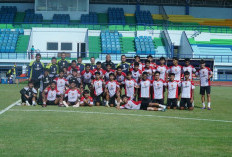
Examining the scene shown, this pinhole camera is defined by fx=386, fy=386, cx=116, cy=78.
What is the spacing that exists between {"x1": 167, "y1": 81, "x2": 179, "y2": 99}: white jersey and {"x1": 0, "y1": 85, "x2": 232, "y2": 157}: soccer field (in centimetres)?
181

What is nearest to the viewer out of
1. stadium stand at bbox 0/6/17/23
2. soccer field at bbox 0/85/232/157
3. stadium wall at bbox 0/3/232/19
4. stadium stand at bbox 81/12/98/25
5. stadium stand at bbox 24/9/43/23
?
soccer field at bbox 0/85/232/157

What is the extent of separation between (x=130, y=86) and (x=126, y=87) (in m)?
0.15

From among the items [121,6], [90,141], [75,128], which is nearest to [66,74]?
[75,128]

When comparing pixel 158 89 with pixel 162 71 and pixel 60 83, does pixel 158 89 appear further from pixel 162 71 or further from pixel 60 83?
pixel 60 83

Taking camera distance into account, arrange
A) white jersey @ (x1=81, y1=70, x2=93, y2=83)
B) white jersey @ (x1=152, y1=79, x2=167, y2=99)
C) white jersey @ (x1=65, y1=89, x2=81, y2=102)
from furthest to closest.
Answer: white jersey @ (x1=81, y1=70, x2=93, y2=83)
white jersey @ (x1=65, y1=89, x2=81, y2=102)
white jersey @ (x1=152, y1=79, x2=167, y2=99)

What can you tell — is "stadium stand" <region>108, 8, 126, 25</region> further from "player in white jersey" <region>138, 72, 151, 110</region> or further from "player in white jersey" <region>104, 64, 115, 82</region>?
"player in white jersey" <region>138, 72, 151, 110</region>

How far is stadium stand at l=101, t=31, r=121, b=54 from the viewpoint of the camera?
37656mm

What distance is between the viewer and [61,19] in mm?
42844

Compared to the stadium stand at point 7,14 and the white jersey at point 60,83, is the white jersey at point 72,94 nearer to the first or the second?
the white jersey at point 60,83

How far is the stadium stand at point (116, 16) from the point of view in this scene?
44.6 metres

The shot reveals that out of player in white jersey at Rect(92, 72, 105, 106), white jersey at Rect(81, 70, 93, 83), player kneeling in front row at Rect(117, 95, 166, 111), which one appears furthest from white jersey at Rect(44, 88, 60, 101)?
player kneeling in front row at Rect(117, 95, 166, 111)

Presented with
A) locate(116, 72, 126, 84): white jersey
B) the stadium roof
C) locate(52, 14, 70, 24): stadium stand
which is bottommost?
locate(116, 72, 126, 84): white jersey

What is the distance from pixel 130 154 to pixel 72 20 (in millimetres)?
38630

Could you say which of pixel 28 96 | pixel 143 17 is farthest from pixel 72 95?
pixel 143 17
